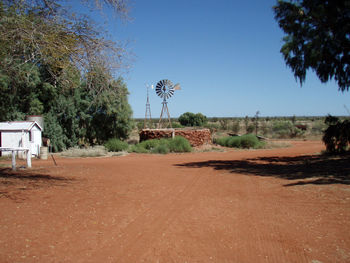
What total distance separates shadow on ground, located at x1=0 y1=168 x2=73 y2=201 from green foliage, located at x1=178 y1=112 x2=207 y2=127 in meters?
41.8

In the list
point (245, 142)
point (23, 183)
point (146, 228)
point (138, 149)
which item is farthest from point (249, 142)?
point (146, 228)

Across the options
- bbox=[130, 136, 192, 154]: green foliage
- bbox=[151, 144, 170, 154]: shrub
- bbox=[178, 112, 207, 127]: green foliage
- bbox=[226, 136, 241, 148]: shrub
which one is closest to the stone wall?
bbox=[130, 136, 192, 154]: green foliage

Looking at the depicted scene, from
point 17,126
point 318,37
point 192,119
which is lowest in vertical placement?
point 17,126

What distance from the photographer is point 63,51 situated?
315 inches

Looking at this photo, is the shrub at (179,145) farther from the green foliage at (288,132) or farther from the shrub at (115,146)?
the green foliage at (288,132)

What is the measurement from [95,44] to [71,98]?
14.8 meters

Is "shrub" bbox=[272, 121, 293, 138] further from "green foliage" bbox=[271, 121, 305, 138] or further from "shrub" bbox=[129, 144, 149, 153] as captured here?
"shrub" bbox=[129, 144, 149, 153]

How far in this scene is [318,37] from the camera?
43.3 feet

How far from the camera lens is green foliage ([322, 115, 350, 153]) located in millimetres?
16531

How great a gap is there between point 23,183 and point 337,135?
15.2 metres

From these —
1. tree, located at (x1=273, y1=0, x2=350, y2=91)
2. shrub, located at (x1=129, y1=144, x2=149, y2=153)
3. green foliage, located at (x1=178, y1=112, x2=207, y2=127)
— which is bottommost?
shrub, located at (x1=129, y1=144, x2=149, y2=153)

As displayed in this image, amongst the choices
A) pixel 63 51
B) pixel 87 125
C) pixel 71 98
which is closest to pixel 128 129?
pixel 87 125

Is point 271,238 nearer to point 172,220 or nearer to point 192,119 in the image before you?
point 172,220

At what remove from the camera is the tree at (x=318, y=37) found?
12844 mm
